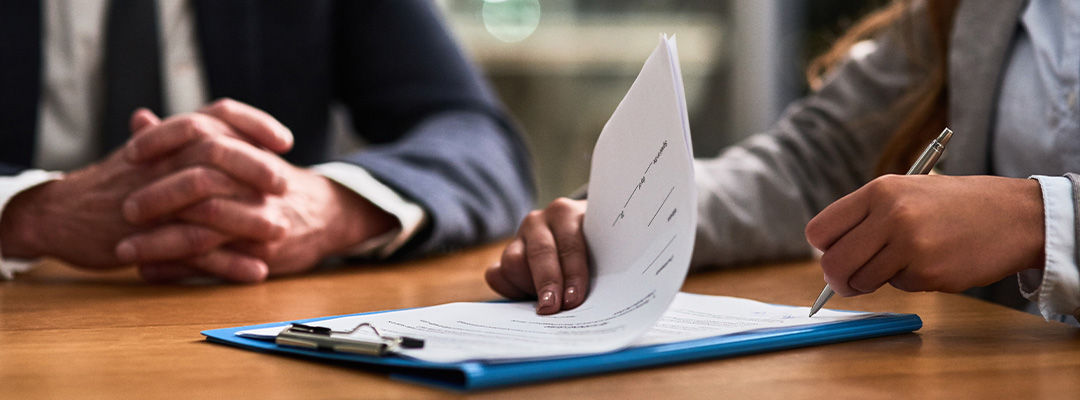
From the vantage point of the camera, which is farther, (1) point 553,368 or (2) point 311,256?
(2) point 311,256

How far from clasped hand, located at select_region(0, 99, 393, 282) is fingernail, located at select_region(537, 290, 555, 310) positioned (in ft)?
1.07

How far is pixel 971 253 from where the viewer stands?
1.50 ft

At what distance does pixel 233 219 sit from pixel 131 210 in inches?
3.4

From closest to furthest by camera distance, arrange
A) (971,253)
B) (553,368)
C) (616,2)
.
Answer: (553,368)
(971,253)
(616,2)

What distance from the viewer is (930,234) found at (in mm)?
450

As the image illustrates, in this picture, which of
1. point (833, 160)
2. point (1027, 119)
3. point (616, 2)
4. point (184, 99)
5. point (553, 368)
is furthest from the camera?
point (616, 2)

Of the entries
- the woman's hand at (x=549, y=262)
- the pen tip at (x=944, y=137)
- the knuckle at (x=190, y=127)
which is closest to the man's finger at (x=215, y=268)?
the knuckle at (x=190, y=127)

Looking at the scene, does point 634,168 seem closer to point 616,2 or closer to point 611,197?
point 611,197

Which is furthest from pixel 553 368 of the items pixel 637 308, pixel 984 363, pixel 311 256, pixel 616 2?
pixel 616 2

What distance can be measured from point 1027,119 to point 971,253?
0.33 meters

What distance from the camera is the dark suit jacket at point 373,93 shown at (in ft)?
3.16

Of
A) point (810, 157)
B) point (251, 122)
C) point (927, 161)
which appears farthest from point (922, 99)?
point (251, 122)

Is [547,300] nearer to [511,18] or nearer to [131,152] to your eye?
[131,152]

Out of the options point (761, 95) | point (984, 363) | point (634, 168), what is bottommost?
point (984, 363)
